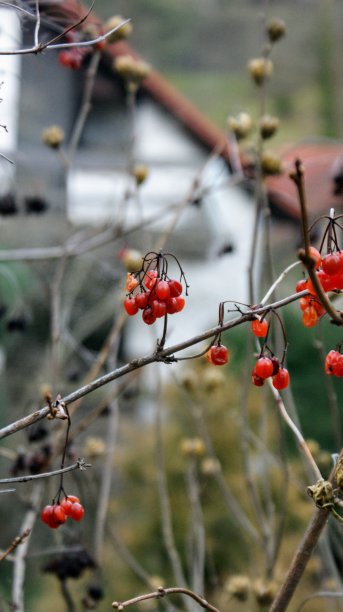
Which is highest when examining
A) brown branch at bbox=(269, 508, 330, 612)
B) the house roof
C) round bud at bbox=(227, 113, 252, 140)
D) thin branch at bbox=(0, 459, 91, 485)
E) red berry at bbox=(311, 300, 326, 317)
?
the house roof

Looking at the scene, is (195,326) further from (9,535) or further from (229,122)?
(229,122)

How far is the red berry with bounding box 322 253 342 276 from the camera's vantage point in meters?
0.93

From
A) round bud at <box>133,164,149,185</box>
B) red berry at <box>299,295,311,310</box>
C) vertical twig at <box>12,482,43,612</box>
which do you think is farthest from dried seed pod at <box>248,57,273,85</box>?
red berry at <box>299,295,311,310</box>

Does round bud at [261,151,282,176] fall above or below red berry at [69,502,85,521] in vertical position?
above

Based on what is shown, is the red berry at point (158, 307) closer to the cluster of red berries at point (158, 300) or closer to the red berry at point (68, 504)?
the cluster of red berries at point (158, 300)

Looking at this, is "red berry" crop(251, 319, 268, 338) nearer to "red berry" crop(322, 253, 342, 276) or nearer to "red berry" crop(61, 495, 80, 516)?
"red berry" crop(322, 253, 342, 276)

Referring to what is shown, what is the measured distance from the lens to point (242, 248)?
20.8ft

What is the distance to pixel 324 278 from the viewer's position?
950 millimetres

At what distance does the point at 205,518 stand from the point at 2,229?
2053mm

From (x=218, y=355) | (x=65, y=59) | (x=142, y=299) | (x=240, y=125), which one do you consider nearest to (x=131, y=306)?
(x=142, y=299)

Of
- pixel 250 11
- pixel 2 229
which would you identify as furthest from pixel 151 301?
pixel 250 11

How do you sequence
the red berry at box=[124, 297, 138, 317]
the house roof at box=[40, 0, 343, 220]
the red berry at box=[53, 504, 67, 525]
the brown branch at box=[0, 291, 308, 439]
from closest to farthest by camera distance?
1. the brown branch at box=[0, 291, 308, 439]
2. the red berry at box=[124, 297, 138, 317]
3. the red berry at box=[53, 504, 67, 525]
4. the house roof at box=[40, 0, 343, 220]

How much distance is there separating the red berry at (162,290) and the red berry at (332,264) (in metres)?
0.17

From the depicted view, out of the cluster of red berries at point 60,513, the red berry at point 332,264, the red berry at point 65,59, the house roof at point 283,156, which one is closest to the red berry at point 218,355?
the red berry at point 332,264
